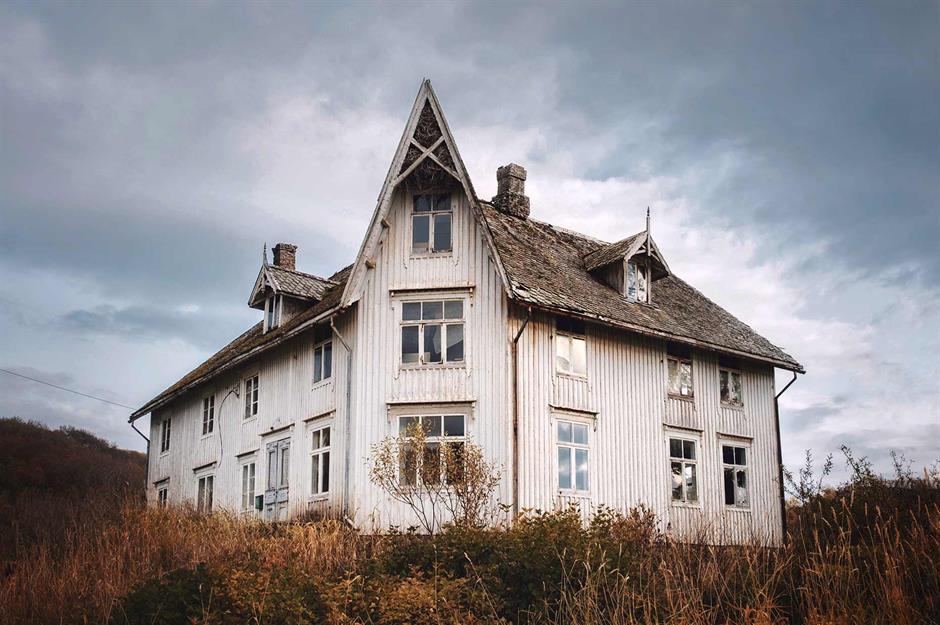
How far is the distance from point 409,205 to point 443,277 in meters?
2.04

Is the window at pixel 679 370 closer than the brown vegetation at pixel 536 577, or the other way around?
the brown vegetation at pixel 536 577

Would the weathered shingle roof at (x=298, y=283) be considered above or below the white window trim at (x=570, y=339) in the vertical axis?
above

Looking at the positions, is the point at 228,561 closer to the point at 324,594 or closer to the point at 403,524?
the point at 324,594

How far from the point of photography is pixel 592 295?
25141mm

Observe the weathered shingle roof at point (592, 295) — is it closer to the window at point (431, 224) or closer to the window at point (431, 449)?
the window at point (431, 224)

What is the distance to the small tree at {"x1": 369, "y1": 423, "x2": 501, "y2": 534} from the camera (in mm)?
20469

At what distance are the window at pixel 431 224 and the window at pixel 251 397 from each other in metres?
7.86

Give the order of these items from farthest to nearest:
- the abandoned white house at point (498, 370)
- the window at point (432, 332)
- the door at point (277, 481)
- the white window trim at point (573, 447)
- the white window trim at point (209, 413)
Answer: the white window trim at point (209, 413), the door at point (277, 481), the window at point (432, 332), the white window trim at point (573, 447), the abandoned white house at point (498, 370)

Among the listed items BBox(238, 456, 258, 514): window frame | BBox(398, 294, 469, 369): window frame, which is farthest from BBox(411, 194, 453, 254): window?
BBox(238, 456, 258, 514): window frame

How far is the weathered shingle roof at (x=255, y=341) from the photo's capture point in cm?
2532

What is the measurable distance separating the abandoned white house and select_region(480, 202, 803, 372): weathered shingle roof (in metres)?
0.08

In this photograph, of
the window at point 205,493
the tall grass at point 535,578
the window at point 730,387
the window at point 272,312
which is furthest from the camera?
the window at point 205,493

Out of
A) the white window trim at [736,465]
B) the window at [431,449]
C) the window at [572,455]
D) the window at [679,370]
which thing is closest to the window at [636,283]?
the window at [679,370]

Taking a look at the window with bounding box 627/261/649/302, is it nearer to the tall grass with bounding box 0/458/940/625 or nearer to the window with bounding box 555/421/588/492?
the window with bounding box 555/421/588/492
